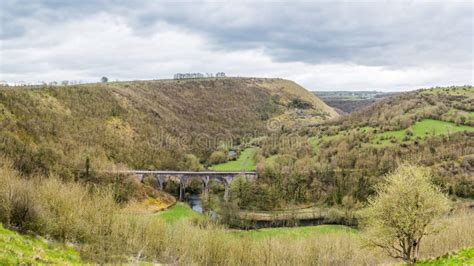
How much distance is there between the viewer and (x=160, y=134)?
13762cm

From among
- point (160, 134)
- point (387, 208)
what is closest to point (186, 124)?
point (160, 134)

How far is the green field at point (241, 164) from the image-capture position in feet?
384

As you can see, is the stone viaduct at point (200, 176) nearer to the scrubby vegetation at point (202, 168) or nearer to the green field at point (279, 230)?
the scrubby vegetation at point (202, 168)

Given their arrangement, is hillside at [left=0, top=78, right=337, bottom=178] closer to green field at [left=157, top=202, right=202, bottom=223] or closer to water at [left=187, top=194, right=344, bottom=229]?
green field at [left=157, top=202, right=202, bottom=223]

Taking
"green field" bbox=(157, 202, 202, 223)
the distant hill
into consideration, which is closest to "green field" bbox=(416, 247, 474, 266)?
"green field" bbox=(157, 202, 202, 223)

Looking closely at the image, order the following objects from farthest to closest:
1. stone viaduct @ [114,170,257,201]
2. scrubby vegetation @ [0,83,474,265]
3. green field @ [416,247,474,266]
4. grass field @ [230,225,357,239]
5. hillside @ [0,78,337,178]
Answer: stone viaduct @ [114,170,257,201]
hillside @ [0,78,337,178]
grass field @ [230,225,357,239]
scrubby vegetation @ [0,83,474,265]
green field @ [416,247,474,266]

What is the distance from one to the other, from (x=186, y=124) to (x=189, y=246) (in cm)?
12364

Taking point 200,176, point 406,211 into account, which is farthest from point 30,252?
point 200,176

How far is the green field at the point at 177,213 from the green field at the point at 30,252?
4950cm

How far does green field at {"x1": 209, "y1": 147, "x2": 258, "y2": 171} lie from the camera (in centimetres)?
11700

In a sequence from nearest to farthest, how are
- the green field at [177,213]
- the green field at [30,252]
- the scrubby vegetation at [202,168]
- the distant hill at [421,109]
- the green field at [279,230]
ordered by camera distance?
the green field at [30,252], the scrubby vegetation at [202,168], the green field at [279,230], the green field at [177,213], the distant hill at [421,109]

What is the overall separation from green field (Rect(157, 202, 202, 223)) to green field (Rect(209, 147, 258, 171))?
24.7 meters

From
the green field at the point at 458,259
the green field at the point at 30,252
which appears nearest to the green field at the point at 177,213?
the green field at the point at 30,252

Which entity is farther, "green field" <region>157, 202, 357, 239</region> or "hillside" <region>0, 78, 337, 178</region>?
"hillside" <region>0, 78, 337, 178</region>
